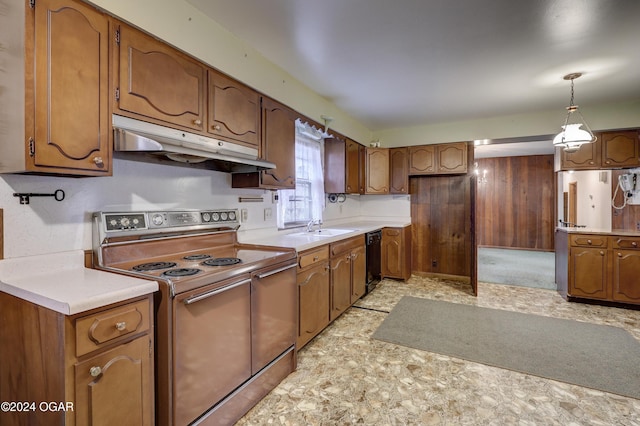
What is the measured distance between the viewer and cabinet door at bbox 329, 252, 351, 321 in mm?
2953

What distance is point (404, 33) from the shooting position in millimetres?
2256

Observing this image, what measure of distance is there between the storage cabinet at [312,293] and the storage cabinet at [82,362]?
1.26m

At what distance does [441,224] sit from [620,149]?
233 cm

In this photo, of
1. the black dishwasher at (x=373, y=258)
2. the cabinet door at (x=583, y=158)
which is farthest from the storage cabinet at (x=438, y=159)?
the black dishwasher at (x=373, y=258)

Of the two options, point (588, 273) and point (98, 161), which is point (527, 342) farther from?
point (98, 161)

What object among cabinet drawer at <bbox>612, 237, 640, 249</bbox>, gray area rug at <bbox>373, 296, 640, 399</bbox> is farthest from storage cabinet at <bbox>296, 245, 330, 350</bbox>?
cabinet drawer at <bbox>612, 237, 640, 249</bbox>

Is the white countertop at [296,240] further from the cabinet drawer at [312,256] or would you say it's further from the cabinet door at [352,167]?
the cabinet door at [352,167]

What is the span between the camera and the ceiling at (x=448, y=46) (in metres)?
1.97

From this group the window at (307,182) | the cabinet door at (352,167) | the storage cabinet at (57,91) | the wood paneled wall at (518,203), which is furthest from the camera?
the wood paneled wall at (518,203)

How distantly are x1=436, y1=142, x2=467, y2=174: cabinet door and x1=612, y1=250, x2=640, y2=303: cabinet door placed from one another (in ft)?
6.66

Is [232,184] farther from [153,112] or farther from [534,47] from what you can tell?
[534,47]

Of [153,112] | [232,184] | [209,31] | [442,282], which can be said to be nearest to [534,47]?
[209,31]

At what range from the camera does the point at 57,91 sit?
129 centimetres

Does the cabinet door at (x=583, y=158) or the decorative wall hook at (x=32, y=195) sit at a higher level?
the cabinet door at (x=583, y=158)
